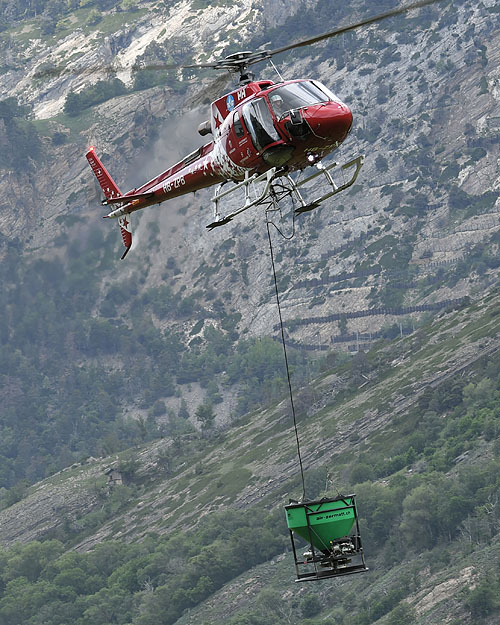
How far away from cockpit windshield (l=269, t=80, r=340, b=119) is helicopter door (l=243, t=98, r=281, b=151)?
0.39 meters

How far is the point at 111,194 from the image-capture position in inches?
2840

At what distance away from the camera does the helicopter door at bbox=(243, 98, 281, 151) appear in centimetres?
4866

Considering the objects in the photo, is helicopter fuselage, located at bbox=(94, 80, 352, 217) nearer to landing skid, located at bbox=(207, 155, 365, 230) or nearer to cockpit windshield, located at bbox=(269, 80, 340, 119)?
cockpit windshield, located at bbox=(269, 80, 340, 119)

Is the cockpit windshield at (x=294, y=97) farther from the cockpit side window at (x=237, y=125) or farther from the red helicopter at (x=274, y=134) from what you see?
the cockpit side window at (x=237, y=125)

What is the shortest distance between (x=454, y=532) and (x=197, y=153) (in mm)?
141596

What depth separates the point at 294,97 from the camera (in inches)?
1908

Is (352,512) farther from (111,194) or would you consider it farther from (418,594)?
(418,594)

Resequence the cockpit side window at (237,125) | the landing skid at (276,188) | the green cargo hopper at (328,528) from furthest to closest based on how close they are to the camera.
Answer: the cockpit side window at (237,125) → the landing skid at (276,188) → the green cargo hopper at (328,528)

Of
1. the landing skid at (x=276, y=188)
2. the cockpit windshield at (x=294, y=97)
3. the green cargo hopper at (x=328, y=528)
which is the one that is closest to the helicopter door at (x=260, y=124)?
the cockpit windshield at (x=294, y=97)

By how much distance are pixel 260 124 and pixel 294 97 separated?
5.20ft

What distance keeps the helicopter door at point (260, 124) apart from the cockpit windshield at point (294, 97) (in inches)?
15.4

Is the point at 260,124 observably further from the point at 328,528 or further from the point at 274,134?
the point at 328,528

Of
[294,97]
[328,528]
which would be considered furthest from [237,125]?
[328,528]

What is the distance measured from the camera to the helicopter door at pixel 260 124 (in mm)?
48659
